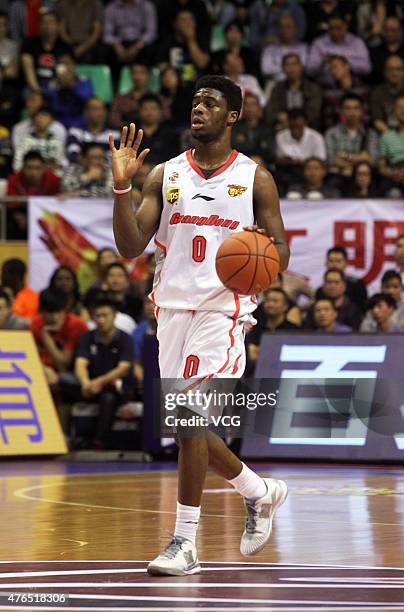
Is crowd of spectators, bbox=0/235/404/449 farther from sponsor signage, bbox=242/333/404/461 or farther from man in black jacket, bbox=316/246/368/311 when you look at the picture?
sponsor signage, bbox=242/333/404/461

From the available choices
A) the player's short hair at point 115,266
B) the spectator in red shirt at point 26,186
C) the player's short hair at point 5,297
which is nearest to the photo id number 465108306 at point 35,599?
the player's short hair at point 5,297

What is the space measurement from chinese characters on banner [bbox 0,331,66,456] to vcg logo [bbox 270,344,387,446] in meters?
2.78

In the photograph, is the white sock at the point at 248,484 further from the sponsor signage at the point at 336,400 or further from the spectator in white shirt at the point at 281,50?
the spectator in white shirt at the point at 281,50

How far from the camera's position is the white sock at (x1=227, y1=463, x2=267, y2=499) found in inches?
328

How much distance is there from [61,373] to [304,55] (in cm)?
769

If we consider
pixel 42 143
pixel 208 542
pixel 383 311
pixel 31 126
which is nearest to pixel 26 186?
pixel 42 143

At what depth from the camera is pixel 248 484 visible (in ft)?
27.6

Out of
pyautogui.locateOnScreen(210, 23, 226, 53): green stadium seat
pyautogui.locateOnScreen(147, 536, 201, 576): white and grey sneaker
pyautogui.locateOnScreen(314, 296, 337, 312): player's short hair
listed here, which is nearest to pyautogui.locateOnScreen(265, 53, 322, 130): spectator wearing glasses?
pyautogui.locateOnScreen(210, 23, 226, 53): green stadium seat

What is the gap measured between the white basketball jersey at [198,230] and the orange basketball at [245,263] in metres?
0.30

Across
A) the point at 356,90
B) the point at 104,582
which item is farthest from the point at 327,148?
the point at 104,582

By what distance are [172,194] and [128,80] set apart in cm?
1489

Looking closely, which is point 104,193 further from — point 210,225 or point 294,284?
point 210,225

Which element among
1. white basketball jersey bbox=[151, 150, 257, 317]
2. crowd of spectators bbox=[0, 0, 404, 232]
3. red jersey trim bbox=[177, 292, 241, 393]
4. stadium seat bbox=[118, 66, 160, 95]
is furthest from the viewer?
stadium seat bbox=[118, 66, 160, 95]

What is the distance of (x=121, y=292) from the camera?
17.9 m
